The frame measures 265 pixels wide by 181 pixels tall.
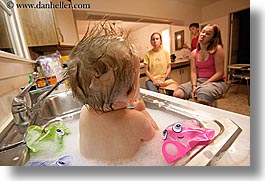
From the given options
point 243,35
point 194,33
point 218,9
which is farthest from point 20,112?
point 194,33

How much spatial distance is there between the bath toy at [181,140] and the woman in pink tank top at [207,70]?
2.14 feet

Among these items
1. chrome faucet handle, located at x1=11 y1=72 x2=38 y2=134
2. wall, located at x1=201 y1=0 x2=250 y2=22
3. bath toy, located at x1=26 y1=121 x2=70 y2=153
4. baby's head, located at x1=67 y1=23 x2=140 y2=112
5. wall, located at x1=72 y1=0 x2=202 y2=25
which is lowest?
bath toy, located at x1=26 y1=121 x2=70 y2=153

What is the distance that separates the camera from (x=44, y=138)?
43 centimetres

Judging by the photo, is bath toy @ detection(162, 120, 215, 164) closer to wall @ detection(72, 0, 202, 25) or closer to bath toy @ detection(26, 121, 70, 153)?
bath toy @ detection(26, 121, 70, 153)

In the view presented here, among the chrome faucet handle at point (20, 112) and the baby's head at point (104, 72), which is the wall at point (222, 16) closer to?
the baby's head at point (104, 72)

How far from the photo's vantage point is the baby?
0.30m

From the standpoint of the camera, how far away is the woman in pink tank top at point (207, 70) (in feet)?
2.89

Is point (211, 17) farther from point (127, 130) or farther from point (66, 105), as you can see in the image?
point (66, 105)

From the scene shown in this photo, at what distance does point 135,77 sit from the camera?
345 mm

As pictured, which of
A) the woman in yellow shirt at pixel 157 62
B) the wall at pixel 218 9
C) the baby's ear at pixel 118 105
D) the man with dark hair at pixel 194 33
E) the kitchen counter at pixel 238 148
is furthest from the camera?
the woman in yellow shirt at pixel 157 62

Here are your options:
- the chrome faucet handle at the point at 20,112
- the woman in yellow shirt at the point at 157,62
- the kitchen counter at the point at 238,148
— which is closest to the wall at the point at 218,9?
the kitchen counter at the point at 238,148

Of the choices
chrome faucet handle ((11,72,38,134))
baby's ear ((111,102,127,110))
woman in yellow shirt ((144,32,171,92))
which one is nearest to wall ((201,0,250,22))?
Result: baby's ear ((111,102,127,110))

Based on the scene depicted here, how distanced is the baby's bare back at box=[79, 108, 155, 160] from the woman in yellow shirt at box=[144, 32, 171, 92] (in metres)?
1.17

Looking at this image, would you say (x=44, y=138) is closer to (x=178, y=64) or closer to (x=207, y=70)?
(x=207, y=70)
